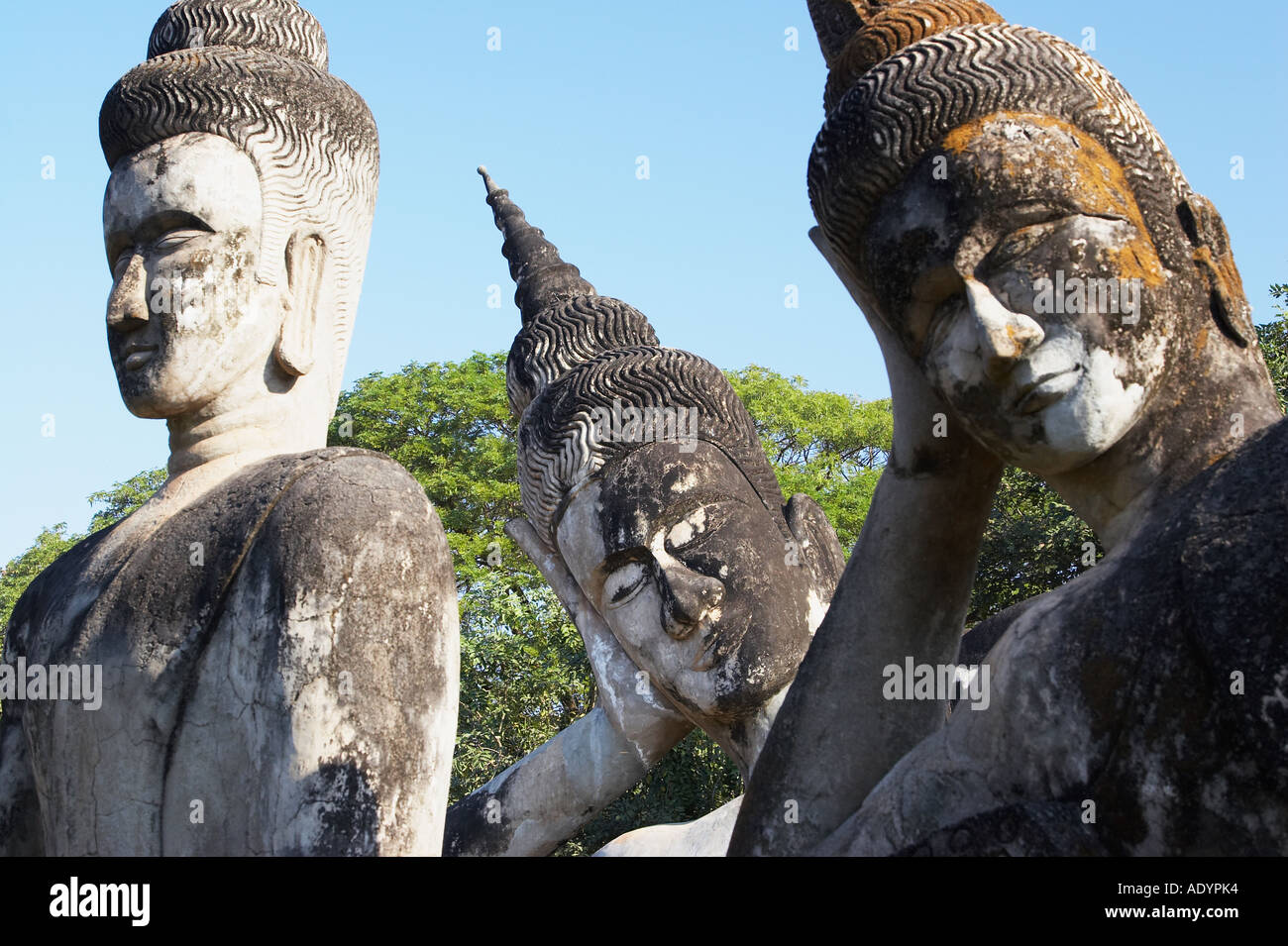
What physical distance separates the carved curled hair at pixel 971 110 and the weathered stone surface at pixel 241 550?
1408mm

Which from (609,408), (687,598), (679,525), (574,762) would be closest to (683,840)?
(574,762)

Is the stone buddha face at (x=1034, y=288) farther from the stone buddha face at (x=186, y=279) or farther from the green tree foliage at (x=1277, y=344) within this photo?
the green tree foliage at (x=1277, y=344)

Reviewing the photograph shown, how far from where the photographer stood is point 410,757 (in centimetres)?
361

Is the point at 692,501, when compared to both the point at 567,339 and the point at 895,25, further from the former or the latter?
the point at 895,25

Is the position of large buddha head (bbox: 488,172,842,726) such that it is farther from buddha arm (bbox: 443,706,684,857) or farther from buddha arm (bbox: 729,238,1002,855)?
buddha arm (bbox: 729,238,1002,855)

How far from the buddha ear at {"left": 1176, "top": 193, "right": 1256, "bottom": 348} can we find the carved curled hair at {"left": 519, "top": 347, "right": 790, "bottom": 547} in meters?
3.30

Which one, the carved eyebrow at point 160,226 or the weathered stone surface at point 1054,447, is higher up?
the carved eyebrow at point 160,226

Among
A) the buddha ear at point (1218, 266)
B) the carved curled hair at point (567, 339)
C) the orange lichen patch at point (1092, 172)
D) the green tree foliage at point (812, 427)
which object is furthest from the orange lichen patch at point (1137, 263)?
the green tree foliage at point (812, 427)

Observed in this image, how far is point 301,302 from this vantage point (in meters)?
4.50

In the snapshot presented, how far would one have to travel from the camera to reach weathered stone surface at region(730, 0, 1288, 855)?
2.75 metres

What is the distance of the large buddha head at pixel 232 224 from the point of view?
14.0 ft

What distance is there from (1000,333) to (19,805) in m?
3.06
